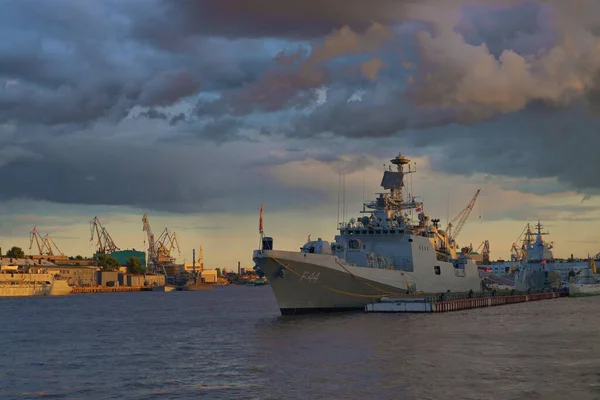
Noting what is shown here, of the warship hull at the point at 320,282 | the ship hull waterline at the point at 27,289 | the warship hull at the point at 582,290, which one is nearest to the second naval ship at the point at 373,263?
the warship hull at the point at 320,282

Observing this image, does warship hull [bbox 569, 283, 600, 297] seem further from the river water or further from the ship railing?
the river water

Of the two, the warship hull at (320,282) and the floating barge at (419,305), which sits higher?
the warship hull at (320,282)

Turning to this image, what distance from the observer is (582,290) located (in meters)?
148

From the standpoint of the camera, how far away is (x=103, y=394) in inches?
1347

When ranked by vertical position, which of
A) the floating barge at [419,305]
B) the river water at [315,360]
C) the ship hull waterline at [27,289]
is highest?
the ship hull waterline at [27,289]

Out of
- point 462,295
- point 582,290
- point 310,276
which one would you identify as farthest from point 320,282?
point 582,290

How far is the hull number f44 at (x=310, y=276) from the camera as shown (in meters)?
68.3

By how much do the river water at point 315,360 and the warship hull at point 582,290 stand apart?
8317 centimetres

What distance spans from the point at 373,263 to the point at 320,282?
35.2ft

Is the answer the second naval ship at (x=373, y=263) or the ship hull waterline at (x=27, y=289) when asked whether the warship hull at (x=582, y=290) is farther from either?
the ship hull waterline at (x=27, y=289)

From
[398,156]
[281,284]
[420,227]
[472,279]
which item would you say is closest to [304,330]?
[281,284]

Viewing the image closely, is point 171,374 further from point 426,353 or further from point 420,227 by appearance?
point 420,227

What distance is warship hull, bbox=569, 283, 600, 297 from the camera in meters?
147

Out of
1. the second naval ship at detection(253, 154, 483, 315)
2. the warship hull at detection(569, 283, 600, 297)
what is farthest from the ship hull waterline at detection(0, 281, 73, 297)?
the warship hull at detection(569, 283, 600, 297)
